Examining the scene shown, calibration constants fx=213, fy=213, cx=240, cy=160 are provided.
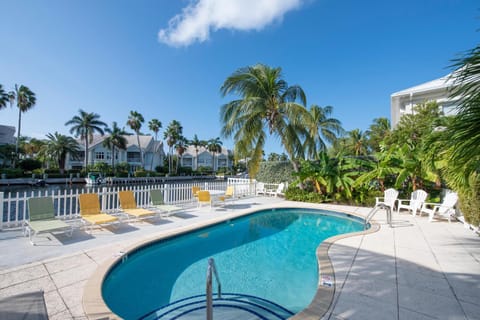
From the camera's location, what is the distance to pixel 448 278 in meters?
3.90

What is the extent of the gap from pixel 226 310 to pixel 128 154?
54.3m

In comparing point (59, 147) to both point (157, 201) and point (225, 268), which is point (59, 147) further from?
point (225, 268)

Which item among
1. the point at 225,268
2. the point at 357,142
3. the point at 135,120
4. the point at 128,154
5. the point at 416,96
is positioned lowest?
the point at 225,268

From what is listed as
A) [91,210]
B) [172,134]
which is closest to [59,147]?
[172,134]

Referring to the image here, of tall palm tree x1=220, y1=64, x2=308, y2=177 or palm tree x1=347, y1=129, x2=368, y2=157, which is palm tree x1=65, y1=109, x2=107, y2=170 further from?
palm tree x1=347, y1=129, x2=368, y2=157

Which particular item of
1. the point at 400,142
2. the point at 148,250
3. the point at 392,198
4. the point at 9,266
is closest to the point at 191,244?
the point at 148,250

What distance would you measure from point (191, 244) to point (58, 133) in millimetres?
44540

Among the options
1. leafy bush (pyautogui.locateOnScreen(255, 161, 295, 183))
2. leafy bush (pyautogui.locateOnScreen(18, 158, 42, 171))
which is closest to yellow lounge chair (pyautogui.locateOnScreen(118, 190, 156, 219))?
leafy bush (pyautogui.locateOnScreen(255, 161, 295, 183))

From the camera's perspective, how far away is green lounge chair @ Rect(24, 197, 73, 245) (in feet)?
17.8

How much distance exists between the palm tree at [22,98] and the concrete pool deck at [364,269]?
1477 inches

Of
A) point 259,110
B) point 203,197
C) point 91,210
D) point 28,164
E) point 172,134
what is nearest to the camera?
point 91,210

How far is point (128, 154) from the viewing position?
50875 millimetres

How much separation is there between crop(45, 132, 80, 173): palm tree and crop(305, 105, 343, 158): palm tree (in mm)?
41463

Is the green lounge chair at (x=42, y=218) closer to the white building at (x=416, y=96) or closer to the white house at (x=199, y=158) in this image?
the white building at (x=416, y=96)
